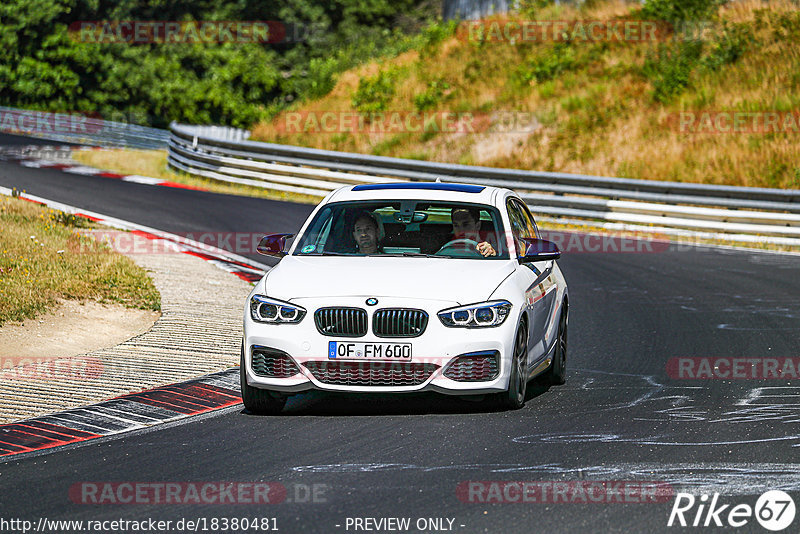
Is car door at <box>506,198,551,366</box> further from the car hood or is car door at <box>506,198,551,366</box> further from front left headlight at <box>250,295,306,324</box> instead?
front left headlight at <box>250,295,306,324</box>

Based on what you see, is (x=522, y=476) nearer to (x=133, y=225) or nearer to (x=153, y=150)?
(x=133, y=225)

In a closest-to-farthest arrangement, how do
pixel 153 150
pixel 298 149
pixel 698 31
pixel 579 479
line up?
pixel 579 479 < pixel 298 149 < pixel 698 31 < pixel 153 150

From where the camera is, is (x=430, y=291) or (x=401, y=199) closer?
(x=430, y=291)

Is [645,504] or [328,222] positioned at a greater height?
[328,222]

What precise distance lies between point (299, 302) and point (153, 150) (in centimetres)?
3350

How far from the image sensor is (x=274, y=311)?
27.8ft

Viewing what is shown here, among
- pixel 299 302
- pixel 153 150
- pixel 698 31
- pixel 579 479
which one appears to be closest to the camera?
pixel 579 479

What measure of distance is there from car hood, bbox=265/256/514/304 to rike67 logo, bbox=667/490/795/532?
98.4 inches

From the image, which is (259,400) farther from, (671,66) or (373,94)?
(373,94)

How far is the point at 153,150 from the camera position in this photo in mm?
40844

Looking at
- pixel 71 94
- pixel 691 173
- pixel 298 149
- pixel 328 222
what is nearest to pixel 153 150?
pixel 71 94

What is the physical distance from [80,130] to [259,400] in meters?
35.6

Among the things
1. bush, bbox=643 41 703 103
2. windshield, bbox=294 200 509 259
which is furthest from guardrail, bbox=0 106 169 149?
windshield, bbox=294 200 509 259

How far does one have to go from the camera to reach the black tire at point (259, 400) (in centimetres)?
862
